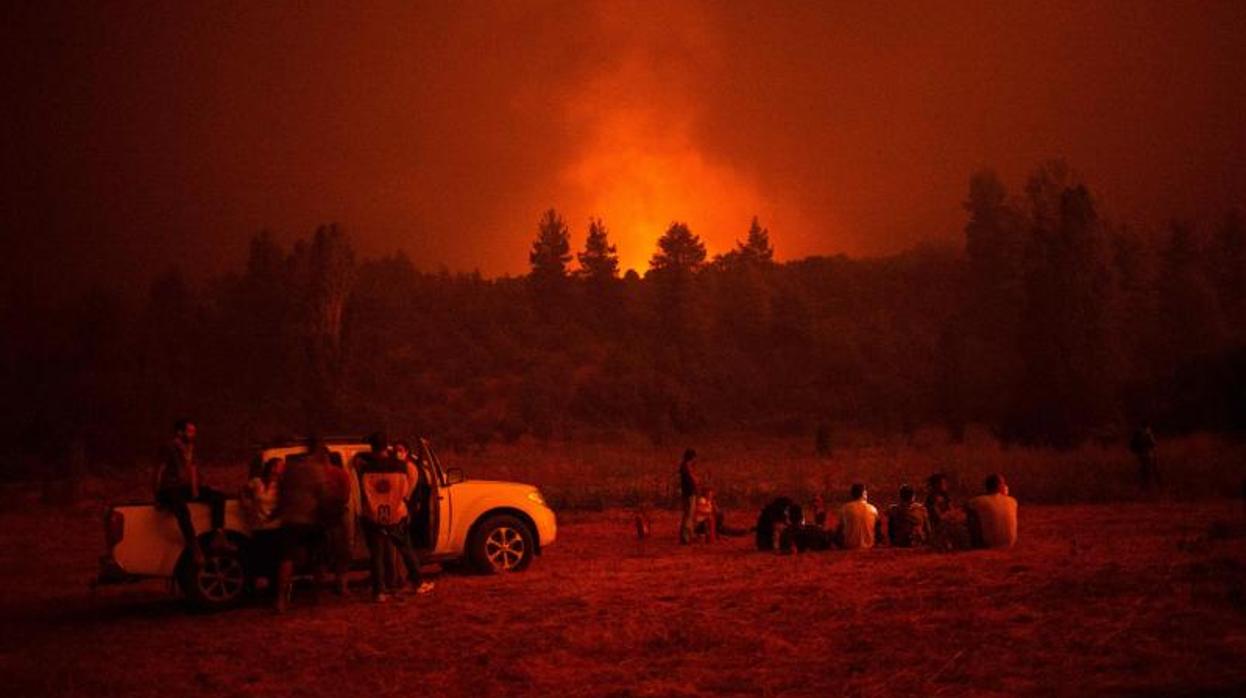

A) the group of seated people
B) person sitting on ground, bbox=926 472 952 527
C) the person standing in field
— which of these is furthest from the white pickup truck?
the person standing in field

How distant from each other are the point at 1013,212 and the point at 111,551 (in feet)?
249

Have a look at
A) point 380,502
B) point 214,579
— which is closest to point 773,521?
point 380,502

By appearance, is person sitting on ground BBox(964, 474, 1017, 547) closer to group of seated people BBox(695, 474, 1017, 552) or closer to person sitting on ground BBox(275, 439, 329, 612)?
group of seated people BBox(695, 474, 1017, 552)

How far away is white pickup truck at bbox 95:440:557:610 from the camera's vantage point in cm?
1170

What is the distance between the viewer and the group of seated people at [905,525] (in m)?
14.9

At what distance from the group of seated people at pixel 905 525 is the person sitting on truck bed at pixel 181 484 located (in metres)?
8.40

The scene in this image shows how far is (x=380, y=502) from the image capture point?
11.9m

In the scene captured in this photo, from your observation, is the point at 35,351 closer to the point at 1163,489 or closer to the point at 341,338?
the point at 341,338

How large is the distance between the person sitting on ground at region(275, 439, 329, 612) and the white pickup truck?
63cm

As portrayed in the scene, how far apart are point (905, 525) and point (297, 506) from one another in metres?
9.29

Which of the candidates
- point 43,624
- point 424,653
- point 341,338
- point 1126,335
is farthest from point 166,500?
point 1126,335

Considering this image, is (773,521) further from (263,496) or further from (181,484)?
(181,484)

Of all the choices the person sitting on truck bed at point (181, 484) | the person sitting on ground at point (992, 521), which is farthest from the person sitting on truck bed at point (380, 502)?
the person sitting on ground at point (992, 521)

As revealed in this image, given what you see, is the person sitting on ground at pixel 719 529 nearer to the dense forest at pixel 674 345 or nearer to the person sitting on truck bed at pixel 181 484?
the person sitting on truck bed at pixel 181 484
